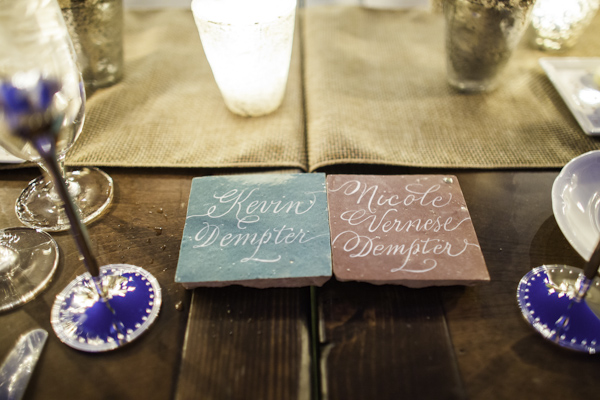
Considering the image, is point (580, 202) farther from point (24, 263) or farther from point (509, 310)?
point (24, 263)

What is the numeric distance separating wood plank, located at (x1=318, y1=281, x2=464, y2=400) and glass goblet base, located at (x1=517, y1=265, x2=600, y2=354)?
9 centimetres

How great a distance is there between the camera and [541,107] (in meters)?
0.66

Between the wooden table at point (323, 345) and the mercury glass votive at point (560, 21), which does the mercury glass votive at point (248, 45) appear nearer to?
the wooden table at point (323, 345)

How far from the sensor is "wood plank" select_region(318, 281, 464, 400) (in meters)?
0.35

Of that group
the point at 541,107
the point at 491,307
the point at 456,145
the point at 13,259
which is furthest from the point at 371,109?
the point at 13,259

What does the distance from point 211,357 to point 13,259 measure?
25 cm

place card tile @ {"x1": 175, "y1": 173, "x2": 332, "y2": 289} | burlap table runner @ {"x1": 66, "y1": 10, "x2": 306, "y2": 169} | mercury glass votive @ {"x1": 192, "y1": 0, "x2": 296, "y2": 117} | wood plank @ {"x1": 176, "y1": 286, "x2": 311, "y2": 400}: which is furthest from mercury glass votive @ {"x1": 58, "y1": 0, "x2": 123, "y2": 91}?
wood plank @ {"x1": 176, "y1": 286, "x2": 311, "y2": 400}

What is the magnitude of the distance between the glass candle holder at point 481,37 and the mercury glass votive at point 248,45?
245 millimetres

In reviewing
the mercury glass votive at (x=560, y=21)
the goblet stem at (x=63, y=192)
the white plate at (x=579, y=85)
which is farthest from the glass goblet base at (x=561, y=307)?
the mercury glass votive at (x=560, y=21)

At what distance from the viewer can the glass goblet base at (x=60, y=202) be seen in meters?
0.49

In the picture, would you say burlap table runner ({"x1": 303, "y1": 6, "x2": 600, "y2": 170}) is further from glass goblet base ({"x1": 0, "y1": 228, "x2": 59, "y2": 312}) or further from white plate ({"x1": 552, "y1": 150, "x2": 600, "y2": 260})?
glass goblet base ({"x1": 0, "y1": 228, "x2": 59, "y2": 312})

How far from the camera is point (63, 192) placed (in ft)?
0.97

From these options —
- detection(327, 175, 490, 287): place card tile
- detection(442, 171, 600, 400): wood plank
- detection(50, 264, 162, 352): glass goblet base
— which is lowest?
detection(442, 171, 600, 400): wood plank

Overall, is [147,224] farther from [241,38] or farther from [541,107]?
[541,107]
